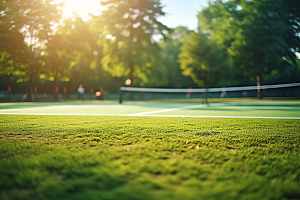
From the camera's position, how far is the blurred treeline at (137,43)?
1414 cm

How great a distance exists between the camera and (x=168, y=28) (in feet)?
107

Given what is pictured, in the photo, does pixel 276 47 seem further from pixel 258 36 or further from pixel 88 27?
pixel 88 27

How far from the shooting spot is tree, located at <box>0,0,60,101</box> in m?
9.12

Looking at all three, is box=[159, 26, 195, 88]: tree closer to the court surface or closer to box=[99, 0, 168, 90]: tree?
box=[99, 0, 168, 90]: tree

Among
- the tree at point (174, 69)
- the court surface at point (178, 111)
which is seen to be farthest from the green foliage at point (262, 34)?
the tree at point (174, 69)

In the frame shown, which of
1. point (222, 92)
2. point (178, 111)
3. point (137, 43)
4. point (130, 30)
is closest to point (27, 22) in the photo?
point (178, 111)

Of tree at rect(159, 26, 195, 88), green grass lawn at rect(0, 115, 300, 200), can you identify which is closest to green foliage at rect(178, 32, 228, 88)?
tree at rect(159, 26, 195, 88)

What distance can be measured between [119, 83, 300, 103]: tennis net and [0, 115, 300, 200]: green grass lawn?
12.3 m

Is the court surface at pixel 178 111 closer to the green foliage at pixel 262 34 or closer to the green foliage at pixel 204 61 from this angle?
the green foliage at pixel 262 34

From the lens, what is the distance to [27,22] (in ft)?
42.6

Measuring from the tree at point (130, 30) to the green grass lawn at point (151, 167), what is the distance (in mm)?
28307

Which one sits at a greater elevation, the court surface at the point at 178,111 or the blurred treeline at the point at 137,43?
the blurred treeline at the point at 137,43

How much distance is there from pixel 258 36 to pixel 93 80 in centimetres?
3618

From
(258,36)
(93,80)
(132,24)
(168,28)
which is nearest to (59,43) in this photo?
(132,24)
